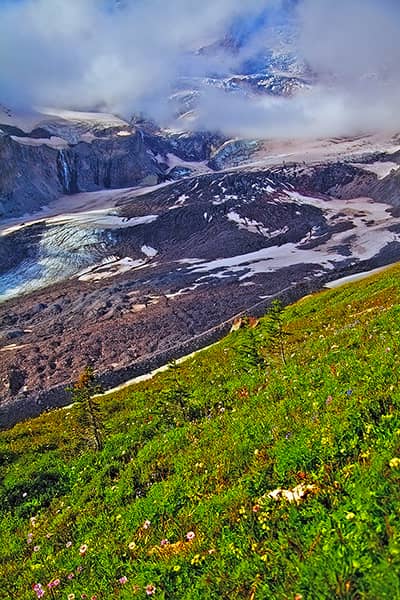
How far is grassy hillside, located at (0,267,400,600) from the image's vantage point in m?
3.97

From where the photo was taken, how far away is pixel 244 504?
18.6 ft

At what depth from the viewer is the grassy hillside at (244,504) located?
13.0ft

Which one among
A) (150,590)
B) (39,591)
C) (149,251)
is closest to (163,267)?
(149,251)

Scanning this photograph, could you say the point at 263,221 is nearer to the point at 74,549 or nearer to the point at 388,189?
the point at 388,189

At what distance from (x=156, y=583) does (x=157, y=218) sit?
15438 cm

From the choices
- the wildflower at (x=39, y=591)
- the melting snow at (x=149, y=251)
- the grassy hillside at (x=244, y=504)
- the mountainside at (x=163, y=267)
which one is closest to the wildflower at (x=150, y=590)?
the grassy hillside at (x=244, y=504)

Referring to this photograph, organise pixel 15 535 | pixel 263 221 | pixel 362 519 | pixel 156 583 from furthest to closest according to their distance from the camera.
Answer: pixel 263 221, pixel 15 535, pixel 156 583, pixel 362 519

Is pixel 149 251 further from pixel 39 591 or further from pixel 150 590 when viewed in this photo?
pixel 150 590

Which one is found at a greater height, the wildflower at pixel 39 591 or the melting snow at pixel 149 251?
the melting snow at pixel 149 251

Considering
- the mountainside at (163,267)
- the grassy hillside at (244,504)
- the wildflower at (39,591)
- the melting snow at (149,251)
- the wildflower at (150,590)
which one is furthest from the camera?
the melting snow at (149,251)

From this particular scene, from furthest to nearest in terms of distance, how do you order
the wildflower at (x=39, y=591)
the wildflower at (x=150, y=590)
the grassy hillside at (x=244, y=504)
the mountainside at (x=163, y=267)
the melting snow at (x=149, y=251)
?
1. the melting snow at (x=149, y=251)
2. the mountainside at (x=163, y=267)
3. the wildflower at (x=39, y=591)
4. the wildflower at (x=150, y=590)
5. the grassy hillside at (x=244, y=504)

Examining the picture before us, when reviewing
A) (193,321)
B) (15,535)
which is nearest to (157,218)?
(193,321)

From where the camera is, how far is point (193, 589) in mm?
4516

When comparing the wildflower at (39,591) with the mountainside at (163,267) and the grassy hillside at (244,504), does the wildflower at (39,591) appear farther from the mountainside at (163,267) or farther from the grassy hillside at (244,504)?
the mountainside at (163,267)
